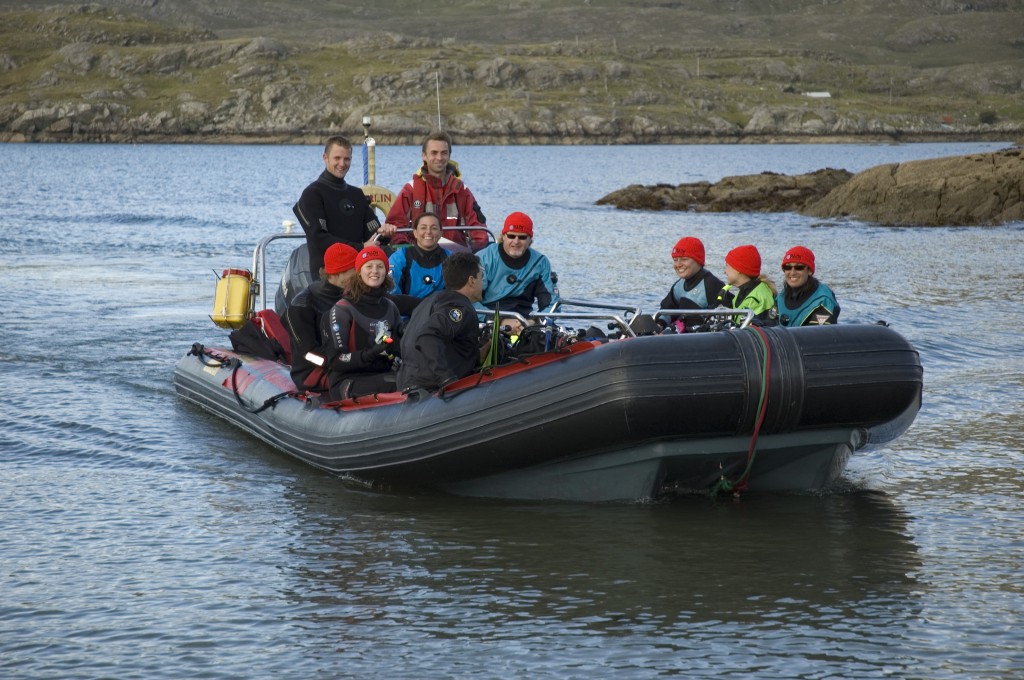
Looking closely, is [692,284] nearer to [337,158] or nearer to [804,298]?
[804,298]

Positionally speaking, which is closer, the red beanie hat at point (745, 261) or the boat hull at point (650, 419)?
the boat hull at point (650, 419)

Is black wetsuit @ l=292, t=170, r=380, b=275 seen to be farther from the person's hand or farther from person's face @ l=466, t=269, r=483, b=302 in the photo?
person's face @ l=466, t=269, r=483, b=302

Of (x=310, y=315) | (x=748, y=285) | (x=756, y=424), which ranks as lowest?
(x=756, y=424)

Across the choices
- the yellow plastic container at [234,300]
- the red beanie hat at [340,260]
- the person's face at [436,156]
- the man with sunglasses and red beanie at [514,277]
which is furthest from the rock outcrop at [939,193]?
the red beanie hat at [340,260]

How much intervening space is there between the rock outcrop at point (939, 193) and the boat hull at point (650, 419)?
936 inches

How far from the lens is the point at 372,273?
7859mm

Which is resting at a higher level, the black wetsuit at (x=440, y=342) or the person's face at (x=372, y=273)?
the person's face at (x=372, y=273)

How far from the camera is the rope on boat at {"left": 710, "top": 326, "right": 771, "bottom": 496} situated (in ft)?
22.4

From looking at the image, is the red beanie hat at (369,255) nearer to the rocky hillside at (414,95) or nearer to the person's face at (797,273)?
the person's face at (797,273)

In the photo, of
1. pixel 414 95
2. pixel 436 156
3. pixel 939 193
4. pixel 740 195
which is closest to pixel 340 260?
pixel 436 156

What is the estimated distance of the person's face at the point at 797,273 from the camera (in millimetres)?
8125

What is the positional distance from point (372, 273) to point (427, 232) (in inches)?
41.1

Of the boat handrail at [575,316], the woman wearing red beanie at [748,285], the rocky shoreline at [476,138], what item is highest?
the rocky shoreline at [476,138]

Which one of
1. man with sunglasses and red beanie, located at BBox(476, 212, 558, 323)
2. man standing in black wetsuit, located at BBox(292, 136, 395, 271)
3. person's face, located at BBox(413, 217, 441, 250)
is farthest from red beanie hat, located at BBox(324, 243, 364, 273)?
man standing in black wetsuit, located at BBox(292, 136, 395, 271)
